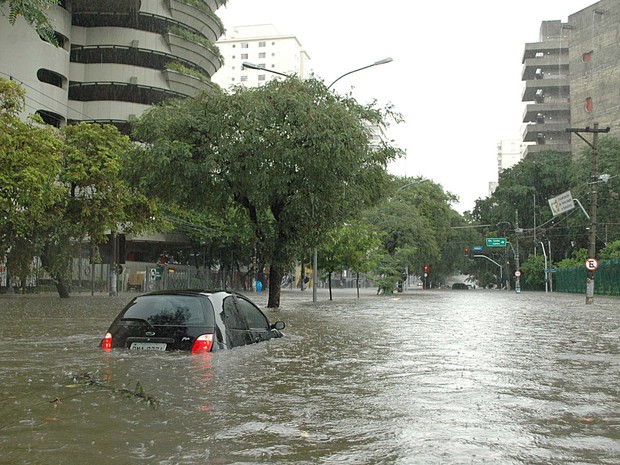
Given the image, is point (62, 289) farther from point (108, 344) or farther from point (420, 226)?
point (420, 226)

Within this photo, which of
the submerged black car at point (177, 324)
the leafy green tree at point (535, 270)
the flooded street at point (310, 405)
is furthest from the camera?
the leafy green tree at point (535, 270)

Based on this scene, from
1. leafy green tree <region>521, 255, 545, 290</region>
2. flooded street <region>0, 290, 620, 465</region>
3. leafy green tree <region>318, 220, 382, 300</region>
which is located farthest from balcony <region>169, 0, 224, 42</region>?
flooded street <region>0, 290, 620, 465</region>

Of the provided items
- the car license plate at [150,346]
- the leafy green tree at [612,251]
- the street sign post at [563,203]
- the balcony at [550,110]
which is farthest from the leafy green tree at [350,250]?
the balcony at [550,110]

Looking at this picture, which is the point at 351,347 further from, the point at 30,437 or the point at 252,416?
the point at 30,437

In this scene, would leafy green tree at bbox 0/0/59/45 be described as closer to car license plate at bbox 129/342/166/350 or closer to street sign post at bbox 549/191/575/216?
car license plate at bbox 129/342/166/350

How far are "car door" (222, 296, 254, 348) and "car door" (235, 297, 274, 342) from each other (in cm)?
15

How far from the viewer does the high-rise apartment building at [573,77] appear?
69312mm

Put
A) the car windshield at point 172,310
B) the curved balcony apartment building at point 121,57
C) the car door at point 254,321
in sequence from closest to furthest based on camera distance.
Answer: the car windshield at point 172,310
the car door at point 254,321
the curved balcony apartment building at point 121,57

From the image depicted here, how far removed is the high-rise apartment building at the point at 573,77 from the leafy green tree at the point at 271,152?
5093 centimetres

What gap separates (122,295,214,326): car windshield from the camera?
30.3 feet

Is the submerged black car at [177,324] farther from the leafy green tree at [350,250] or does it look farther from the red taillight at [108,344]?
the leafy green tree at [350,250]

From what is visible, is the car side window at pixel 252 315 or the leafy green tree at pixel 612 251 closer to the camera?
the car side window at pixel 252 315

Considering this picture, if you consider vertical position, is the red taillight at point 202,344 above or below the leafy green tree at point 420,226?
below

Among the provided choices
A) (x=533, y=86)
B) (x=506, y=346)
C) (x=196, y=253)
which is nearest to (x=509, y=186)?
(x=533, y=86)
